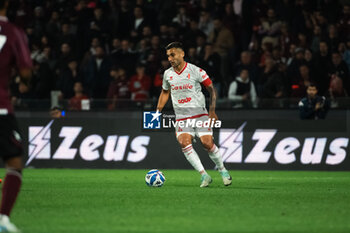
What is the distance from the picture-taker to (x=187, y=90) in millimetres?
13430

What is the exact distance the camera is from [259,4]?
72.0 feet

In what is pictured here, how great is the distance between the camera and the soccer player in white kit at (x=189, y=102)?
13.3 m

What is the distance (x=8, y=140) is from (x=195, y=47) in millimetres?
13904

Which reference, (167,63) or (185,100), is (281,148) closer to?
(167,63)

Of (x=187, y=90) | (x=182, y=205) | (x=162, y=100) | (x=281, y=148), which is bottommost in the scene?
(x=281, y=148)

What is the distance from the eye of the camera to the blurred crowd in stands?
771 inches

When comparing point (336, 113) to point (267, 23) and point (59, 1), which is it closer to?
point (267, 23)

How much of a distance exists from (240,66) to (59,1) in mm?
7972

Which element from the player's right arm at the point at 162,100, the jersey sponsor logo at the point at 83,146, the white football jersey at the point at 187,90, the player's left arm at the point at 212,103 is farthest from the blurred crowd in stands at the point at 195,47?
the player's left arm at the point at 212,103

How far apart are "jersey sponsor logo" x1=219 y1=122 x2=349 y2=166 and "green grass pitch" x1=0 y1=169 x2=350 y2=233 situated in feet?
8.76

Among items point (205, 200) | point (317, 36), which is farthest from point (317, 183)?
point (317, 36)

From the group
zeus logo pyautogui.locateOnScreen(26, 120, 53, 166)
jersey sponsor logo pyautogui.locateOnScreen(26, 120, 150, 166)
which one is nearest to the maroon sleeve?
jersey sponsor logo pyautogui.locateOnScreen(26, 120, 150, 166)

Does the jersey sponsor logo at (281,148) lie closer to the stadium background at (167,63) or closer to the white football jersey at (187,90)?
the stadium background at (167,63)

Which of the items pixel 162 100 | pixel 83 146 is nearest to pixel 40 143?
pixel 83 146
